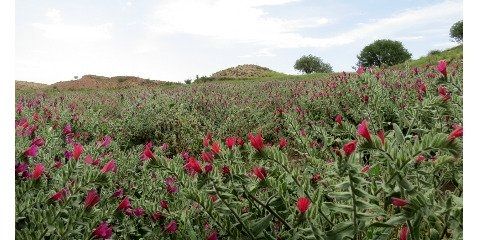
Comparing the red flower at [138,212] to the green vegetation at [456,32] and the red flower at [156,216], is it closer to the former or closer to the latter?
the red flower at [156,216]

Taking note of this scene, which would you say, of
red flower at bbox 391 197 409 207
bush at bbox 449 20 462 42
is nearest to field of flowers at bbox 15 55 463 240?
red flower at bbox 391 197 409 207

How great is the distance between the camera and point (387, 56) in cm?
5216

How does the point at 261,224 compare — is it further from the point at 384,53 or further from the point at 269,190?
the point at 384,53

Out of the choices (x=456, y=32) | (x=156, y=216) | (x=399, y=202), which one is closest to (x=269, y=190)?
(x=156, y=216)

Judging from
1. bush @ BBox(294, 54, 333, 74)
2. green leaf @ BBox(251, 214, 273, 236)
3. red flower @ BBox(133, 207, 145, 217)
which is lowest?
red flower @ BBox(133, 207, 145, 217)

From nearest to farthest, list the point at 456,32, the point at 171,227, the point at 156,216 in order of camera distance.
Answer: the point at 171,227
the point at 156,216
the point at 456,32

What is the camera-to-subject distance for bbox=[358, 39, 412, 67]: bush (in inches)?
2047

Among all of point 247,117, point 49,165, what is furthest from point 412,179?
point 247,117

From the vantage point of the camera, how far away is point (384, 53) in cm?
5194

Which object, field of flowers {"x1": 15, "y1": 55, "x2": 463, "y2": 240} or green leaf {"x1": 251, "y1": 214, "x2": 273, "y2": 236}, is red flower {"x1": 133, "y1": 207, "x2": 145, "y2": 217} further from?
green leaf {"x1": 251, "y1": 214, "x2": 273, "y2": 236}

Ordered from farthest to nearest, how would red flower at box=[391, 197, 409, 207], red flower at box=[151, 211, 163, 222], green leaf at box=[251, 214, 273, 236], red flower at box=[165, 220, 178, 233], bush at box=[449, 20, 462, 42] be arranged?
bush at box=[449, 20, 462, 42] → red flower at box=[151, 211, 163, 222] → red flower at box=[165, 220, 178, 233] → green leaf at box=[251, 214, 273, 236] → red flower at box=[391, 197, 409, 207]

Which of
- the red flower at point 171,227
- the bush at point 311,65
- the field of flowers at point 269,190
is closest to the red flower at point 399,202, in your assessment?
the field of flowers at point 269,190

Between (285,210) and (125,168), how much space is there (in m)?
1.89

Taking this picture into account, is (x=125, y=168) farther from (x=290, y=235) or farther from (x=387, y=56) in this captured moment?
(x=387, y=56)
